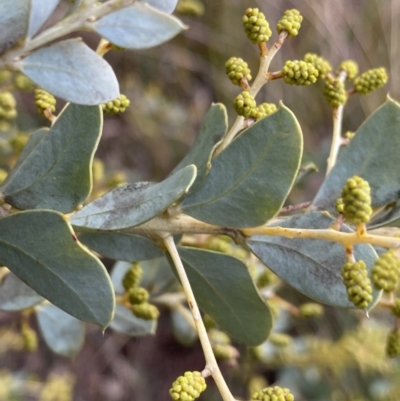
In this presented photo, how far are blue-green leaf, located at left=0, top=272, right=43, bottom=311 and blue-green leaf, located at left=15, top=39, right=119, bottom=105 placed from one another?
1.85 ft

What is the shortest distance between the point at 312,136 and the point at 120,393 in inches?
90.9

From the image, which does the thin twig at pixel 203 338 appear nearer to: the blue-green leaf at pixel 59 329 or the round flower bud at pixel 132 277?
the round flower bud at pixel 132 277

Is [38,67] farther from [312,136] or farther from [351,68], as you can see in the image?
[312,136]

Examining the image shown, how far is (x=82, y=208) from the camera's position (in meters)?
0.77

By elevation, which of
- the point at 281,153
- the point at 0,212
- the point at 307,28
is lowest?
the point at 307,28

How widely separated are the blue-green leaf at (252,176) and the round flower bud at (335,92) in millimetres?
344

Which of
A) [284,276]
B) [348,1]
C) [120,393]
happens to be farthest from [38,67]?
[348,1]

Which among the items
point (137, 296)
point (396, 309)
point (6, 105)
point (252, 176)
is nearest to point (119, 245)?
point (137, 296)

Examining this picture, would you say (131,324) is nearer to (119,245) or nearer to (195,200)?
(119,245)

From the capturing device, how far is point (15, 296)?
107 cm

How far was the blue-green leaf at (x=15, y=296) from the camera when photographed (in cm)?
105

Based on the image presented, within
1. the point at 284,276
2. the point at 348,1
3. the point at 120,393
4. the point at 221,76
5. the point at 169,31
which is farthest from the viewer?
the point at 348,1

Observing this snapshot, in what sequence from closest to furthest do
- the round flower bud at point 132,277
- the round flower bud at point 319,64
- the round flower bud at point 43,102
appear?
the round flower bud at point 43,102 → the round flower bud at point 319,64 → the round flower bud at point 132,277

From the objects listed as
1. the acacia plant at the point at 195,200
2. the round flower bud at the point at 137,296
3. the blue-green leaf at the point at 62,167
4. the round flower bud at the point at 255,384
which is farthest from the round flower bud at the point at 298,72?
the round flower bud at the point at 255,384
